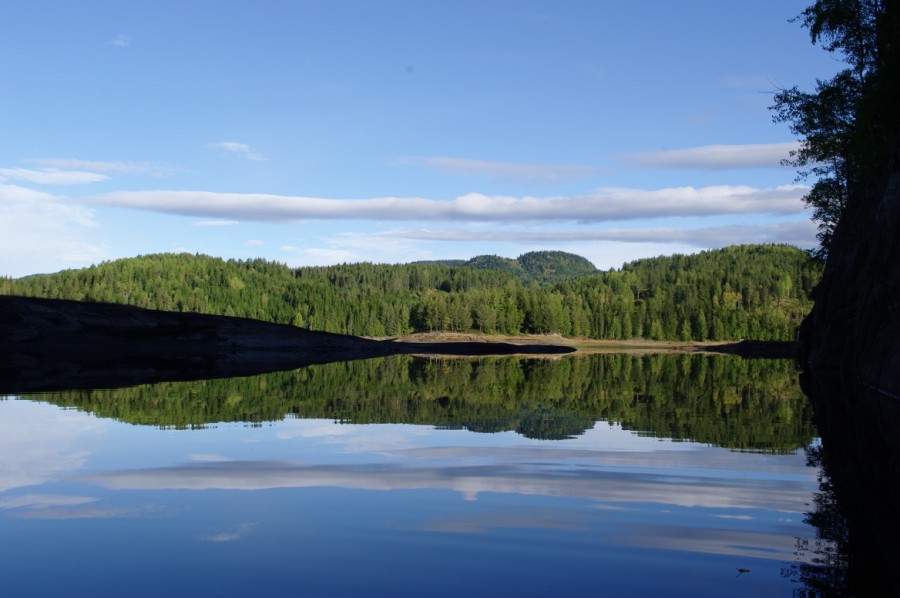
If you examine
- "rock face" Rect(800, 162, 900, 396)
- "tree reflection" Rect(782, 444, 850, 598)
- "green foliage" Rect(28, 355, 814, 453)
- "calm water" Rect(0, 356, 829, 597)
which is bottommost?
"green foliage" Rect(28, 355, 814, 453)

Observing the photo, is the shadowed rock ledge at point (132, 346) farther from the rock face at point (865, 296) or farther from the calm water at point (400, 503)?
the rock face at point (865, 296)

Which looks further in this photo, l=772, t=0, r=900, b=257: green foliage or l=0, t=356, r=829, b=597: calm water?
l=772, t=0, r=900, b=257: green foliage

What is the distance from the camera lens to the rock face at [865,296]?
29.9 metres

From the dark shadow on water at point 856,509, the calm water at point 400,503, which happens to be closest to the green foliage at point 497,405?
the calm water at point 400,503

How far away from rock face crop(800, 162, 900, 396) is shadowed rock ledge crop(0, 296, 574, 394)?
30703 mm

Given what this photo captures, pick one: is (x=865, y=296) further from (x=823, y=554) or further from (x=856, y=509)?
(x=823, y=554)

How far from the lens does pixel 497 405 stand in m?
29.2

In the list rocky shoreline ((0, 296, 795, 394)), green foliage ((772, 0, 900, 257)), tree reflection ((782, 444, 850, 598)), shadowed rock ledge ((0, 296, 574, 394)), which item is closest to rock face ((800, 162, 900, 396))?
green foliage ((772, 0, 900, 257))

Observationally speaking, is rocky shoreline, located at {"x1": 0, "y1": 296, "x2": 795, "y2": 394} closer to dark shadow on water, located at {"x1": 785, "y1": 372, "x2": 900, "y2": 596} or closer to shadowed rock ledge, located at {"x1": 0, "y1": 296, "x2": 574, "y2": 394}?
shadowed rock ledge, located at {"x1": 0, "y1": 296, "x2": 574, "y2": 394}

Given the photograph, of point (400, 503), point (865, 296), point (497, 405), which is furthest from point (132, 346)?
point (400, 503)

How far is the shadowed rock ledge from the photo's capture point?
134 ft

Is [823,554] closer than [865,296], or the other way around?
[823,554]

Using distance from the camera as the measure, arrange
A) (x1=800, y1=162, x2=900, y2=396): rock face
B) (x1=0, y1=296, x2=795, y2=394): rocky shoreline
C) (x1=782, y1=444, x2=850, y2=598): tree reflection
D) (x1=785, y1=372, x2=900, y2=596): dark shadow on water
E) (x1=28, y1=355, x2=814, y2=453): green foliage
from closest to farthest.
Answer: (x1=782, y1=444, x2=850, y2=598): tree reflection → (x1=785, y1=372, x2=900, y2=596): dark shadow on water → (x1=28, y1=355, x2=814, y2=453): green foliage → (x1=800, y1=162, x2=900, y2=396): rock face → (x1=0, y1=296, x2=795, y2=394): rocky shoreline

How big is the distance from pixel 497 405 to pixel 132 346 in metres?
42.0
